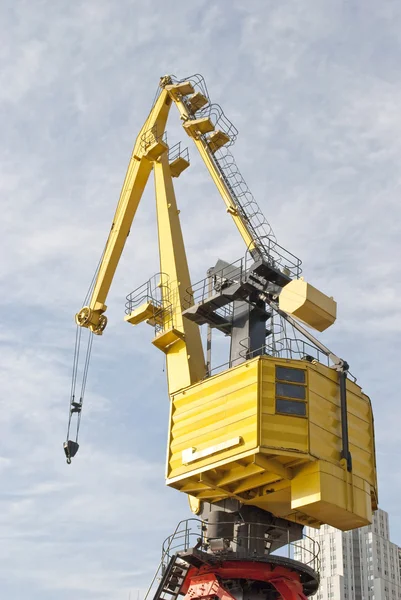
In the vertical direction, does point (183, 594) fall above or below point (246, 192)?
below

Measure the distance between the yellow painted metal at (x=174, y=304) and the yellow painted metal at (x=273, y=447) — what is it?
2.57 metres

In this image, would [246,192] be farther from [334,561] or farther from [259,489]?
[334,561]

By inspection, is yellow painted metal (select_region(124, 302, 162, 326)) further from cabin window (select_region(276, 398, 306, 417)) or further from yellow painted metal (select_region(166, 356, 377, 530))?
cabin window (select_region(276, 398, 306, 417))

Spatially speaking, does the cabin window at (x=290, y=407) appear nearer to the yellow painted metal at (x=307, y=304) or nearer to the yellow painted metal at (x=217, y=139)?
the yellow painted metal at (x=307, y=304)

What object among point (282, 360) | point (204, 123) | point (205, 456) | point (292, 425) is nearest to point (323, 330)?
point (282, 360)

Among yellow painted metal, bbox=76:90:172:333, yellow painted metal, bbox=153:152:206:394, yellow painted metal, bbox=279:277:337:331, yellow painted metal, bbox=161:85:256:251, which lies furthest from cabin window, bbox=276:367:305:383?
yellow painted metal, bbox=76:90:172:333

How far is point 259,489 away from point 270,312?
572cm

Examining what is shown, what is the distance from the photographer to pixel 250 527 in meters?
22.3

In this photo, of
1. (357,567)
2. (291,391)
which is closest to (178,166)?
(291,391)

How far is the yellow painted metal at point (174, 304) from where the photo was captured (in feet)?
83.8

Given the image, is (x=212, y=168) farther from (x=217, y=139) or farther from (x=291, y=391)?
(x=291, y=391)

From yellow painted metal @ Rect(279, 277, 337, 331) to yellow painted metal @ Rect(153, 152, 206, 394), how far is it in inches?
173

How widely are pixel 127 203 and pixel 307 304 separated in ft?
37.3

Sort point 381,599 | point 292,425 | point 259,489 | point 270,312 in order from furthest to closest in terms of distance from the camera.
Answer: point 381,599, point 270,312, point 259,489, point 292,425
